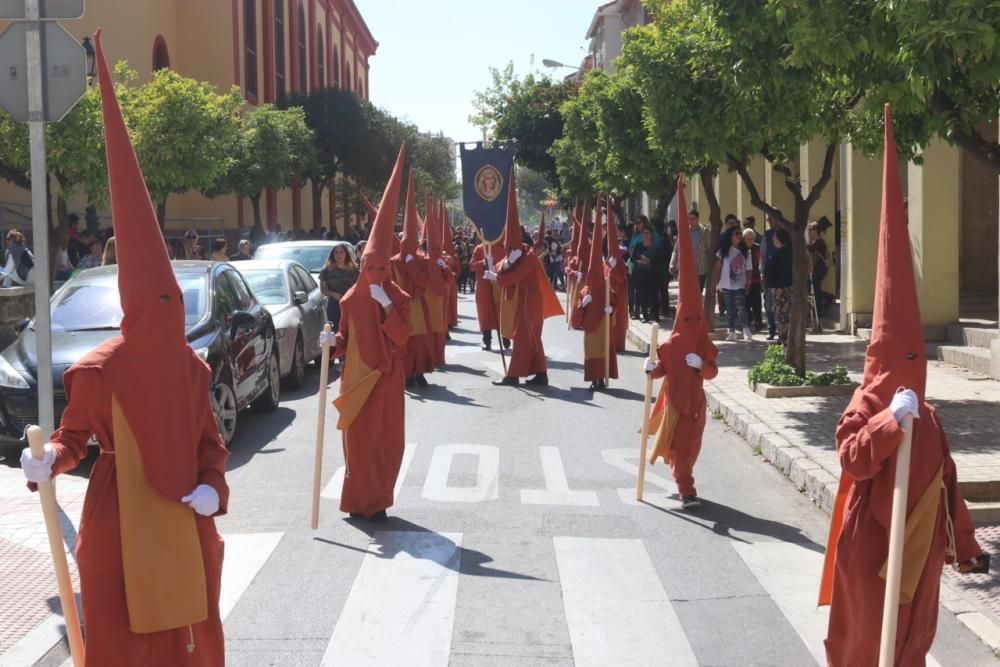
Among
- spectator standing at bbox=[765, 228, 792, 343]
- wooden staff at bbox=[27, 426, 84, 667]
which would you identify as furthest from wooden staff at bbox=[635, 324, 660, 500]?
spectator standing at bbox=[765, 228, 792, 343]

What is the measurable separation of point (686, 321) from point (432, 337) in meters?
8.24

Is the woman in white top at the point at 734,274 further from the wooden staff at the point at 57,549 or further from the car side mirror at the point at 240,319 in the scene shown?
the wooden staff at the point at 57,549

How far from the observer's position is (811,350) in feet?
56.3

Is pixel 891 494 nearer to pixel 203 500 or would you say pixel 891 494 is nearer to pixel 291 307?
pixel 203 500

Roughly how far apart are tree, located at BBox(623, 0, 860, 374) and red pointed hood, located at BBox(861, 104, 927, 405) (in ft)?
18.5

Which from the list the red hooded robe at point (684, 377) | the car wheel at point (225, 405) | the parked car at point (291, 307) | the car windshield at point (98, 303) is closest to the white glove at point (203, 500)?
the red hooded robe at point (684, 377)

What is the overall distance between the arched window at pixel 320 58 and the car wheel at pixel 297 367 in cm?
5045

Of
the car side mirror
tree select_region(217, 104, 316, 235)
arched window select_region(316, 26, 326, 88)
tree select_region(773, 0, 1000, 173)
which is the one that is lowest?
the car side mirror

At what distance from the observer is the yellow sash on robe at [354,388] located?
26.9 feet

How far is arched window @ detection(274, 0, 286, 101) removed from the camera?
177 feet

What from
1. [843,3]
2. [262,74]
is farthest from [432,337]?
[262,74]

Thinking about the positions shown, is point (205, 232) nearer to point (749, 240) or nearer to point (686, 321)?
point (749, 240)

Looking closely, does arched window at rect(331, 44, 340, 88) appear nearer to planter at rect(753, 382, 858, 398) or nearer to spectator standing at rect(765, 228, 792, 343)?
spectator standing at rect(765, 228, 792, 343)

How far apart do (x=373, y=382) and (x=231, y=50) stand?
123ft
